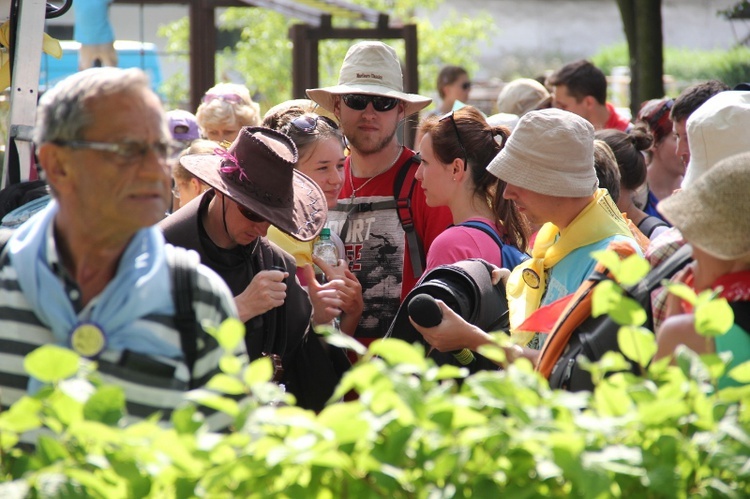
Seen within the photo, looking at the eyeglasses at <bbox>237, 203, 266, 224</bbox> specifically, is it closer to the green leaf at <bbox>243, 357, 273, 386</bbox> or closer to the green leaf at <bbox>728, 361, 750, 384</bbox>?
the green leaf at <bbox>243, 357, 273, 386</bbox>

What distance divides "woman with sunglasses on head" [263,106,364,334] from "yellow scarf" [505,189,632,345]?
2.37ft

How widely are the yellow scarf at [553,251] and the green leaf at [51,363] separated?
6.05ft

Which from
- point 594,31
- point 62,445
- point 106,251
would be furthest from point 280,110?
point 594,31

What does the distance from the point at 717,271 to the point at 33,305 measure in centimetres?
146

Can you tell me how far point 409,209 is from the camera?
4391mm

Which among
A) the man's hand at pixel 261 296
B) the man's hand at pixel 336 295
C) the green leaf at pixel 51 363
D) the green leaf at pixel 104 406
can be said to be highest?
the green leaf at pixel 51 363

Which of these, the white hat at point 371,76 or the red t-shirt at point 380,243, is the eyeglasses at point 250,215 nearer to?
the red t-shirt at point 380,243

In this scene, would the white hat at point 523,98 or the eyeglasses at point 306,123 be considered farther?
the white hat at point 523,98

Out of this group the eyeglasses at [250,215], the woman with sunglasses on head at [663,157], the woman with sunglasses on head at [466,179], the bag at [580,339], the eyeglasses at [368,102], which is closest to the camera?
the bag at [580,339]

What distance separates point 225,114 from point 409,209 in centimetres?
183

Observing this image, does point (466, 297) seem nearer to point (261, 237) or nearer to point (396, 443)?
point (261, 237)

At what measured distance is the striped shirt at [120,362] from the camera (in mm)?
2061

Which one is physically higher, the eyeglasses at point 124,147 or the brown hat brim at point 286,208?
the eyeglasses at point 124,147

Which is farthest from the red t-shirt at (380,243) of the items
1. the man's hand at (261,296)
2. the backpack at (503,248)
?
the man's hand at (261,296)
